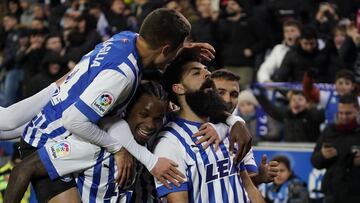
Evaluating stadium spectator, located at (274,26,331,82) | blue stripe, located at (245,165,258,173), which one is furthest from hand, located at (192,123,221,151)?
stadium spectator, located at (274,26,331,82)

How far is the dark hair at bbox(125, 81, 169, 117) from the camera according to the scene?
6.74m

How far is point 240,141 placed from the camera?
6.66 metres

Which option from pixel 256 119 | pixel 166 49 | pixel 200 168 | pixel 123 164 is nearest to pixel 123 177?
pixel 123 164

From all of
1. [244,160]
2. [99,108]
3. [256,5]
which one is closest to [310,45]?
[256,5]

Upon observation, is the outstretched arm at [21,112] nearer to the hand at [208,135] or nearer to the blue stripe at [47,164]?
the blue stripe at [47,164]

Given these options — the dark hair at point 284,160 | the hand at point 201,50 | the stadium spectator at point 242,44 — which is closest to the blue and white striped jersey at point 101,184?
the hand at point 201,50

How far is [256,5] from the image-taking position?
609 inches

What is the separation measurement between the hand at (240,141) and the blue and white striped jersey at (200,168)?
56 millimetres

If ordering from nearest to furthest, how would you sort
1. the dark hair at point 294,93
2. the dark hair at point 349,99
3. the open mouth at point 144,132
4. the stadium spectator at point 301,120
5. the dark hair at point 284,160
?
1. the open mouth at point 144,132
2. the dark hair at point 284,160
3. the dark hair at point 349,99
4. the stadium spectator at point 301,120
5. the dark hair at point 294,93

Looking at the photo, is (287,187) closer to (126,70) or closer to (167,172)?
(167,172)

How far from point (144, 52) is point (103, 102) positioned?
1.41 feet

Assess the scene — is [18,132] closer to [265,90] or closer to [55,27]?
[265,90]

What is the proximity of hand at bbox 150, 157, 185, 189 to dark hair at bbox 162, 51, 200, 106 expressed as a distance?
1.57 feet

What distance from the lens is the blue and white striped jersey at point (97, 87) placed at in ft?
20.7
